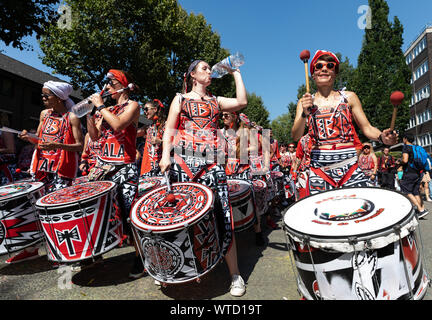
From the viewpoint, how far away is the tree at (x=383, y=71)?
28797 mm

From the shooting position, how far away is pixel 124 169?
133 inches

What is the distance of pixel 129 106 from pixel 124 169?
0.76 m

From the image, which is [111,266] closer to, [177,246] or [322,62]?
[177,246]

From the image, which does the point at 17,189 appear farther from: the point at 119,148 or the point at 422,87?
the point at 422,87

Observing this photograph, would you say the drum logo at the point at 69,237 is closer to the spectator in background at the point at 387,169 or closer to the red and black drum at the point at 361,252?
the red and black drum at the point at 361,252

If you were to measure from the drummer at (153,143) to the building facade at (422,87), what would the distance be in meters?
37.3

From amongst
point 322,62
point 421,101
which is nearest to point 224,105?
point 322,62

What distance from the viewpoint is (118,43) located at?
47.2 ft

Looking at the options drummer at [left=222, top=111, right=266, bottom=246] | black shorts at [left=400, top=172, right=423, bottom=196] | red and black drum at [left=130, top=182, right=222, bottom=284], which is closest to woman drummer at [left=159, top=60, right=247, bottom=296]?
red and black drum at [left=130, top=182, right=222, bottom=284]

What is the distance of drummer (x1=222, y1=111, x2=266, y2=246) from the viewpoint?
16.6 ft

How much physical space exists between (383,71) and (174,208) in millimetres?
33682

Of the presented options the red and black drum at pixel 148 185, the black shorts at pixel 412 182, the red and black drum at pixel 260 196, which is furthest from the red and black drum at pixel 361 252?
the black shorts at pixel 412 182

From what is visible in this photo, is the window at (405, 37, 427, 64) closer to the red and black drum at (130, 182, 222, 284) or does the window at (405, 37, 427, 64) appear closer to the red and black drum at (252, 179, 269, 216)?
the red and black drum at (252, 179, 269, 216)

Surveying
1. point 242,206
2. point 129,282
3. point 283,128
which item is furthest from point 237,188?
point 283,128
